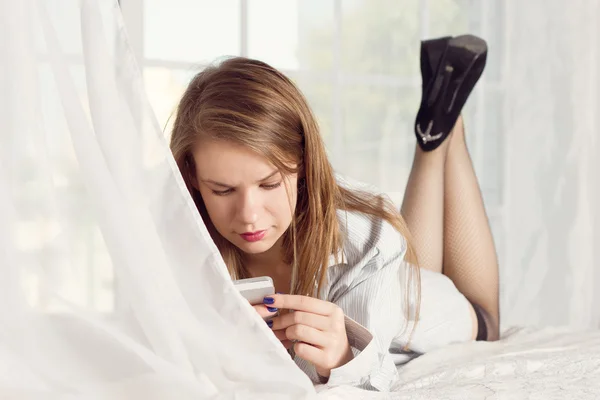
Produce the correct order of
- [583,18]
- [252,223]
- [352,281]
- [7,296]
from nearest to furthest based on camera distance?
[7,296] → [252,223] → [352,281] → [583,18]

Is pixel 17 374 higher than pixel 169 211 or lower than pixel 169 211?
lower

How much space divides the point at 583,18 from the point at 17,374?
2.68 metres

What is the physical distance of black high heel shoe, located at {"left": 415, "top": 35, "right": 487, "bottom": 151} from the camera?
6.38ft

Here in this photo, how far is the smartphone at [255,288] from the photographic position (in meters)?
1.00

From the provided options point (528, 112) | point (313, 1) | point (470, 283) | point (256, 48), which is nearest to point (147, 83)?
point (256, 48)

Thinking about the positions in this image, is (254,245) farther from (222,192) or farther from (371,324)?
(371,324)

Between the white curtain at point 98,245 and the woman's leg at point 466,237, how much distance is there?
119cm

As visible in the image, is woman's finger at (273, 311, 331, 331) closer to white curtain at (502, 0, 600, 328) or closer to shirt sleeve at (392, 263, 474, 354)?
shirt sleeve at (392, 263, 474, 354)

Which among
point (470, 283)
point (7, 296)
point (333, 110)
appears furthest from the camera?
point (333, 110)

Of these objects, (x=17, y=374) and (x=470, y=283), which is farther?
(x=470, y=283)

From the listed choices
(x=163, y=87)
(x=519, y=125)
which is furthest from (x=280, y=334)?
(x=519, y=125)

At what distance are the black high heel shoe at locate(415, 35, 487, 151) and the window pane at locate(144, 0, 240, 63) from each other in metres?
0.71

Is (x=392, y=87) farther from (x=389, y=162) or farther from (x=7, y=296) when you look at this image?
(x=7, y=296)

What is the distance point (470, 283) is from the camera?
1941 mm
